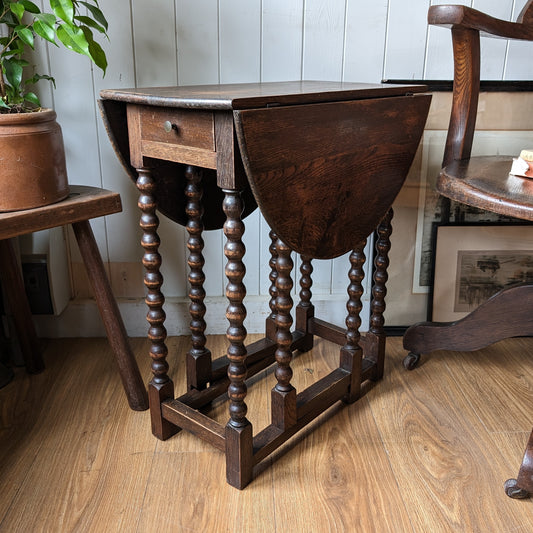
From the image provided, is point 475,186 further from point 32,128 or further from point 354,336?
point 32,128

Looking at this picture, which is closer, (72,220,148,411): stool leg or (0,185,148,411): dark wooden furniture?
(0,185,148,411): dark wooden furniture

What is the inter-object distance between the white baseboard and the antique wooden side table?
0.38 meters

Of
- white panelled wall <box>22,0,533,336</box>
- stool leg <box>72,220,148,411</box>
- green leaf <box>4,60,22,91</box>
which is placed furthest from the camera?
white panelled wall <box>22,0,533,336</box>

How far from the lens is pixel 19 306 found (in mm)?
1615

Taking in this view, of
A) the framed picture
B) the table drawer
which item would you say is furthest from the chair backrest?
the table drawer

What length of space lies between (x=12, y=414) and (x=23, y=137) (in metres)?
0.72

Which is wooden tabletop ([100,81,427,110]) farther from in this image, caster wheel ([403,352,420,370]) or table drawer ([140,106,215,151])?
caster wheel ([403,352,420,370])

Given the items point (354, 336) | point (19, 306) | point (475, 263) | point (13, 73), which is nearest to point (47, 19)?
point (13, 73)

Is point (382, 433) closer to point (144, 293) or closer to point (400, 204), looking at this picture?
point (400, 204)

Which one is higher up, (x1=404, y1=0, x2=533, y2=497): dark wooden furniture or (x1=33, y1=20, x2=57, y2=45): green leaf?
(x1=33, y1=20, x2=57, y2=45): green leaf

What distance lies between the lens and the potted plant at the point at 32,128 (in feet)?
3.83

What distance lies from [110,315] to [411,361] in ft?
2.87

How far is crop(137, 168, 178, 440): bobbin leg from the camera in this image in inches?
48.4

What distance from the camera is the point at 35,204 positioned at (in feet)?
4.19
